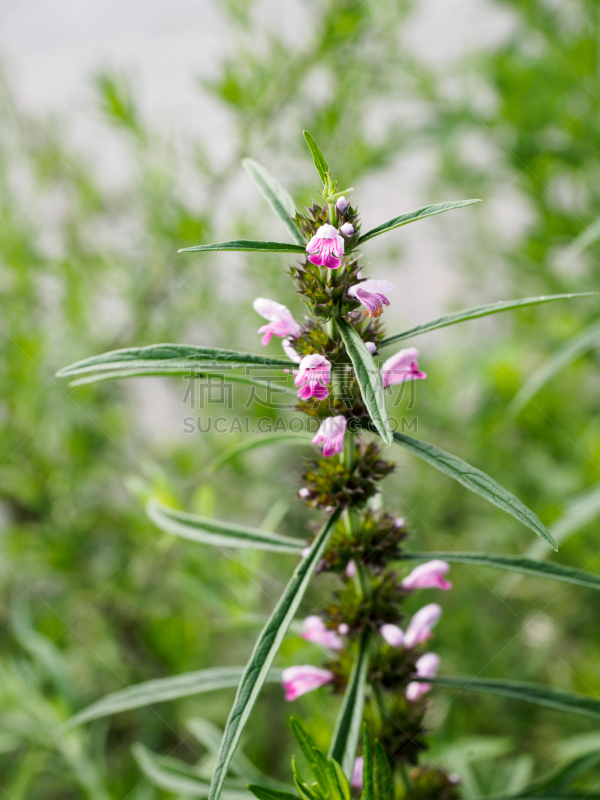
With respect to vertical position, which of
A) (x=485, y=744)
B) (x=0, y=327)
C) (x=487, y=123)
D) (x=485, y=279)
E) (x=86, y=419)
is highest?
(x=487, y=123)

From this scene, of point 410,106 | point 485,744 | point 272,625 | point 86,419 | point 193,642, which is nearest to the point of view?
point 272,625

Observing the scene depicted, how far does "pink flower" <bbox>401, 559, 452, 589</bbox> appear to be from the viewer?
2.32 feet

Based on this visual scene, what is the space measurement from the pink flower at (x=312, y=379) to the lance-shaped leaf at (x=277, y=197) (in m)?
0.12

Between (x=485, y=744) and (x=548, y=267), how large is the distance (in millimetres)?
1378

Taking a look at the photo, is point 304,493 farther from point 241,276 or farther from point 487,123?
point 487,123

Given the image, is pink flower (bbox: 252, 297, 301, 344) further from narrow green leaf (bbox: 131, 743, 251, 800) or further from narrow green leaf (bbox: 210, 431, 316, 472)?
narrow green leaf (bbox: 131, 743, 251, 800)

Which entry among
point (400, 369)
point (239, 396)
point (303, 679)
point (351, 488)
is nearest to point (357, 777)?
point (303, 679)

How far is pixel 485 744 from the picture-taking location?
3.29 feet

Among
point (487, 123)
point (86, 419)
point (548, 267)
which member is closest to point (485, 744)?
point (86, 419)

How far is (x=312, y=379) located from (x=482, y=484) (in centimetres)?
17

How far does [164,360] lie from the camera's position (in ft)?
1.67

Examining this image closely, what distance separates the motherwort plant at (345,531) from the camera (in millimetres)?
477

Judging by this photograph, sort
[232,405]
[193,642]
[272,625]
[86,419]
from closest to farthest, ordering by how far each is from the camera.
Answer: [272,625] < [193,642] < [86,419] < [232,405]

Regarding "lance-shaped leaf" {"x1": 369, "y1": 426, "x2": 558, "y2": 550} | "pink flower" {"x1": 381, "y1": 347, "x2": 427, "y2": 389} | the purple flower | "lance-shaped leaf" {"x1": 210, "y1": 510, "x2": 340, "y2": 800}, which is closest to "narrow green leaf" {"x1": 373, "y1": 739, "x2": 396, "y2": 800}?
"lance-shaped leaf" {"x1": 210, "y1": 510, "x2": 340, "y2": 800}
